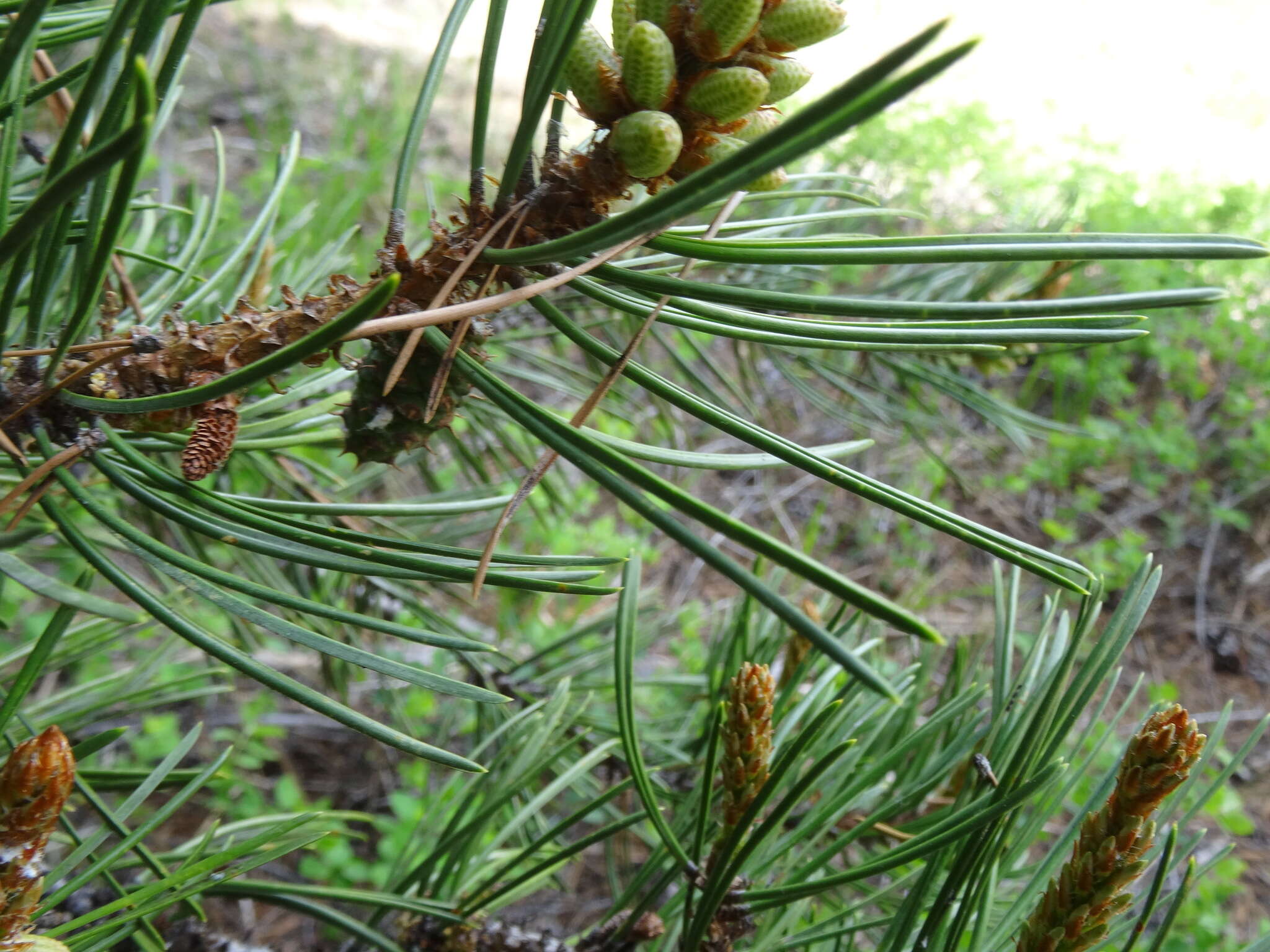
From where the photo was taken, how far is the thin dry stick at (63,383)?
25 cm

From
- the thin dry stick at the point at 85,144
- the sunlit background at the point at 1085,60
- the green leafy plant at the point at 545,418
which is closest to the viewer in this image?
the green leafy plant at the point at 545,418

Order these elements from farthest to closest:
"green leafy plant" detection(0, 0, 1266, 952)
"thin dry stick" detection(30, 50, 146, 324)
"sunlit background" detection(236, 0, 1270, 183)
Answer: "sunlit background" detection(236, 0, 1270, 183), "thin dry stick" detection(30, 50, 146, 324), "green leafy plant" detection(0, 0, 1266, 952)

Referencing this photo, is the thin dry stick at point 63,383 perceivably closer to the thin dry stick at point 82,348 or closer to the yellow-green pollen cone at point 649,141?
the thin dry stick at point 82,348

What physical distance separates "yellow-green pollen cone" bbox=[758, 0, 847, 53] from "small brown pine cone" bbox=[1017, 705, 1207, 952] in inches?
8.9

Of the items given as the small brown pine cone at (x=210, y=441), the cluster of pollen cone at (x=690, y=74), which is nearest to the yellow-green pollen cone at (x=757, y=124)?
the cluster of pollen cone at (x=690, y=74)

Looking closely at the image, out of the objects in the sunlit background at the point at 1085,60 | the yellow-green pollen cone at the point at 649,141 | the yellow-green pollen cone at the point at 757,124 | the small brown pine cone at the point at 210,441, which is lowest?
the small brown pine cone at the point at 210,441

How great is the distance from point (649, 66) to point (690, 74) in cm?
3

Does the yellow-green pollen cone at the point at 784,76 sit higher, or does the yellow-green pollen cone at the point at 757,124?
the yellow-green pollen cone at the point at 784,76

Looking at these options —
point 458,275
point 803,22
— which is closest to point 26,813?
point 458,275

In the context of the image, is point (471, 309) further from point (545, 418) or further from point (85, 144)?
point (85, 144)

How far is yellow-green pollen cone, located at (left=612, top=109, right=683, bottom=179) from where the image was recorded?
0.66ft

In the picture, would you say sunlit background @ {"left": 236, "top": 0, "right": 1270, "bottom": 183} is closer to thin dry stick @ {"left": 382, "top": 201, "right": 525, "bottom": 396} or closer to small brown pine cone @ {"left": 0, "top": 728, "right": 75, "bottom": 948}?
thin dry stick @ {"left": 382, "top": 201, "right": 525, "bottom": 396}

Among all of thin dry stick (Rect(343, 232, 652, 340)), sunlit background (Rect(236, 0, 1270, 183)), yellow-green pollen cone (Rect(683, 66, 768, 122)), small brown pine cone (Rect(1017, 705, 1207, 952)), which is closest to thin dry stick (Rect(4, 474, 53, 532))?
thin dry stick (Rect(343, 232, 652, 340))

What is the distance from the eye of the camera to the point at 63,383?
0.25 meters
